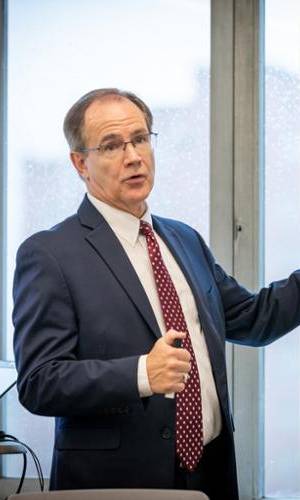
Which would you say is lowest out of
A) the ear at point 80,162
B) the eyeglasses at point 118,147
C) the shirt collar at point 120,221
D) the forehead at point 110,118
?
the shirt collar at point 120,221

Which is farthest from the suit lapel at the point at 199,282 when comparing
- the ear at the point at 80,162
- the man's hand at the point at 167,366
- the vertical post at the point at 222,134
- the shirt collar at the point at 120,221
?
the vertical post at the point at 222,134

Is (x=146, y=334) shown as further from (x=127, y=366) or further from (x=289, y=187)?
(x=289, y=187)

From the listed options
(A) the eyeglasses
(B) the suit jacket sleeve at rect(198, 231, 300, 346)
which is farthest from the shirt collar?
(B) the suit jacket sleeve at rect(198, 231, 300, 346)

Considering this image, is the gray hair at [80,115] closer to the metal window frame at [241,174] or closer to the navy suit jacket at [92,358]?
the navy suit jacket at [92,358]

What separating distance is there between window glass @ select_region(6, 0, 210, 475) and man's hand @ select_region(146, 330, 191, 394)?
1354mm

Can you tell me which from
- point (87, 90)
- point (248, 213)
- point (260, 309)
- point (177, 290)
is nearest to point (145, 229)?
point (177, 290)

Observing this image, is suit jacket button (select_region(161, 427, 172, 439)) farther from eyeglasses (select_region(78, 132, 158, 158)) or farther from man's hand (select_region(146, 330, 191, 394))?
eyeglasses (select_region(78, 132, 158, 158))

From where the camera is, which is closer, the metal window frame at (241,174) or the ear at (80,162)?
the ear at (80,162)

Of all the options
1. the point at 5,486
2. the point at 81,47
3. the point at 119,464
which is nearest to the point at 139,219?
the point at 119,464

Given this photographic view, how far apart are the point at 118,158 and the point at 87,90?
1175 mm

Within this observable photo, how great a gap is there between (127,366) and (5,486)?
5.32 feet

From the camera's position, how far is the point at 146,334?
1.78 meters

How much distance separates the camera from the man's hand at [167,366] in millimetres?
1546

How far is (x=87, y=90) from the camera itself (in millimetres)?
2949
